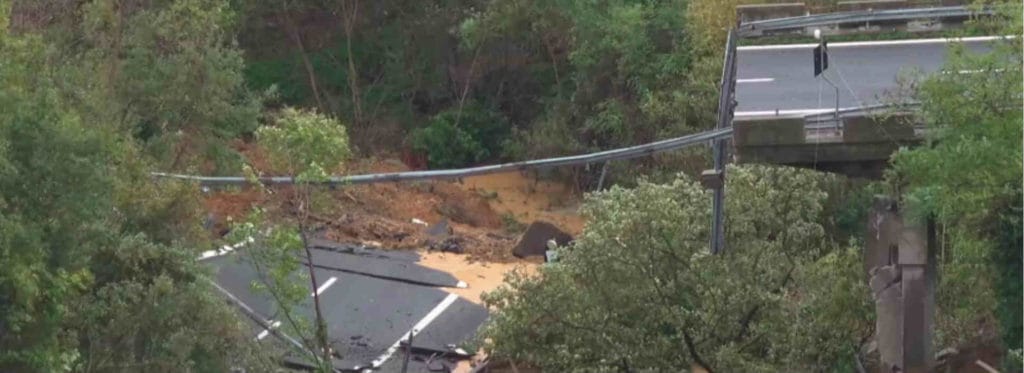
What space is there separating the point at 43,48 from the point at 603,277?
22.6 ft

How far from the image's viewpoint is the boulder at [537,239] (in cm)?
3147

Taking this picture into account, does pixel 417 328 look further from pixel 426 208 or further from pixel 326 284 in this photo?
pixel 426 208

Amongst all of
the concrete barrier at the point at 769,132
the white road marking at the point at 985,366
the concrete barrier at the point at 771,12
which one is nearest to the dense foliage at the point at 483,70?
the concrete barrier at the point at 771,12

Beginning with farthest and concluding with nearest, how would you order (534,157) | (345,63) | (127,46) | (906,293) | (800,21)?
1. (345,63)
2. (534,157)
3. (127,46)
4. (800,21)
5. (906,293)

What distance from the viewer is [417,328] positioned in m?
26.7

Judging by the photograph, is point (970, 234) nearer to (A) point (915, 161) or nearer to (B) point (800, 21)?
(A) point (915, 161)

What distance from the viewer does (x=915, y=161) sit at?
15086 mm

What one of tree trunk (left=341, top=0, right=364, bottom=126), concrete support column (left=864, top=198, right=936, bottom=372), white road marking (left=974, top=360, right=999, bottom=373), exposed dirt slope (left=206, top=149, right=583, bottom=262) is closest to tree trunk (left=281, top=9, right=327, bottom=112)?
tree trunk (left=341, top=0, right=364, bottom=126)

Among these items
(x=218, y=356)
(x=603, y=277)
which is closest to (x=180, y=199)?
(x=218, y=356)

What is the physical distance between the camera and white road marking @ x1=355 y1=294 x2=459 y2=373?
82.6 ft

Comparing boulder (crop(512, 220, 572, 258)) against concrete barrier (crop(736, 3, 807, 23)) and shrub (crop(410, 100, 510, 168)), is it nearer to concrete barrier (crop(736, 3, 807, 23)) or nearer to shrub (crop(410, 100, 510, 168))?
shrub (crop(410, 100, 510, 168))

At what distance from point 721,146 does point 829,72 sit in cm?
167

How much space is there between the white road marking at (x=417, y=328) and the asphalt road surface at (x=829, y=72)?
6.48 m

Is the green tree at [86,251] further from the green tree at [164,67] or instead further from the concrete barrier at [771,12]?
the concrete barrier at [771,12]
